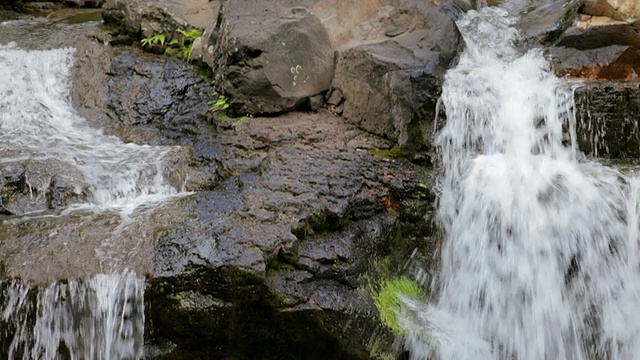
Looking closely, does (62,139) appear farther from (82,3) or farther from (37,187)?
(82,3)

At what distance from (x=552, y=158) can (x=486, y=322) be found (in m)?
1.95

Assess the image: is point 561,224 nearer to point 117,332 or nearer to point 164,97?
point 117,332

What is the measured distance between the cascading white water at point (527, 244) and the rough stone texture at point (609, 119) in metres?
0.14

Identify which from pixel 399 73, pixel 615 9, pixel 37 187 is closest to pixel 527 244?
pixel 399 73

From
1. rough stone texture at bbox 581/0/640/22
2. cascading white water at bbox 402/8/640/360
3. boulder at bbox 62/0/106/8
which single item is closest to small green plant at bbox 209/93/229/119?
cascading white water at bbox 402/8/640/360

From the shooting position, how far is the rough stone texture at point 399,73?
564 cm

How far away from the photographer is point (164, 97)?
6.73 meters

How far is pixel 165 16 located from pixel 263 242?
4370 mm

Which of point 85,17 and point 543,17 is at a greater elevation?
point 543,17

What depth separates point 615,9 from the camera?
6.64 meters

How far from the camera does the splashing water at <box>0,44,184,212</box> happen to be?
5.29 m

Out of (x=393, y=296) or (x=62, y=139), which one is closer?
(x=393, y=296)

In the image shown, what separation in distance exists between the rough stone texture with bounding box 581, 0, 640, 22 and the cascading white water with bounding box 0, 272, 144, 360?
230 inches

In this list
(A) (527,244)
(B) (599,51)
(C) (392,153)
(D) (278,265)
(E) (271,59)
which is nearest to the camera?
(D) (278,265)
